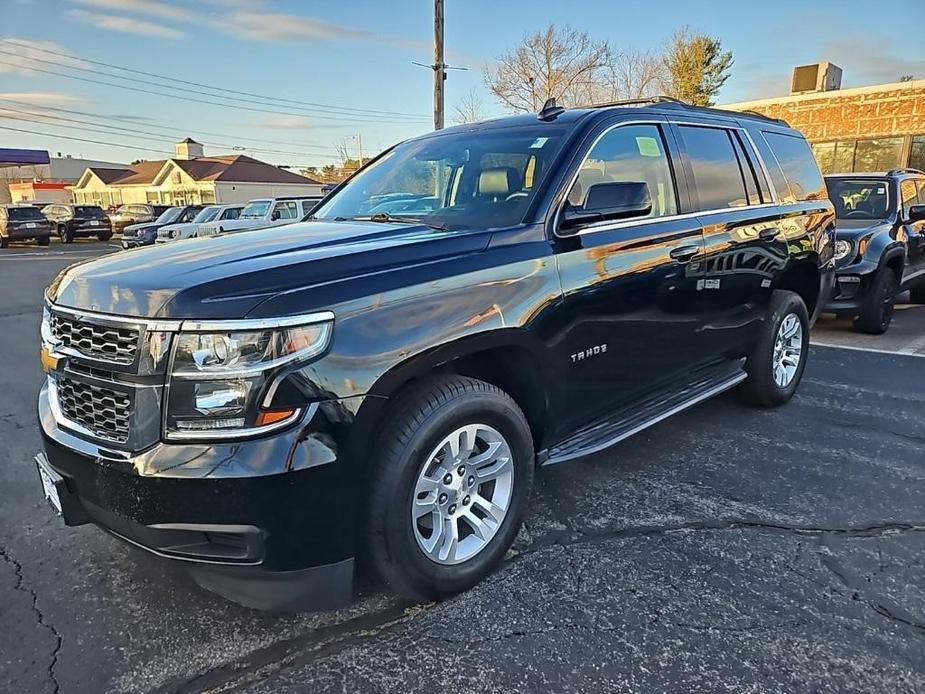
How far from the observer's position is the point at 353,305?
2.24 m

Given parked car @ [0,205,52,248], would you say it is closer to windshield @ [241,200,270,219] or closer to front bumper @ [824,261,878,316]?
windshield @ [241,200,270,219]

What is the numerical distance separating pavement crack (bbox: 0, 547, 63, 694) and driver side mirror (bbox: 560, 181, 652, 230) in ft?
8.73

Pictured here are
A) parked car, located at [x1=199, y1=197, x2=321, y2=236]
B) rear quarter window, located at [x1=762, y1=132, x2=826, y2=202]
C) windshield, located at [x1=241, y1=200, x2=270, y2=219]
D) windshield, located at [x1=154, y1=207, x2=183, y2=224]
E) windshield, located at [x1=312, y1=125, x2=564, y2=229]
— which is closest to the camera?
windshield, located at [x1=312, y1=125, x2=564, y2=229]

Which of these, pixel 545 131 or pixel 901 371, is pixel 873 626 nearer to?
pixel 545 131

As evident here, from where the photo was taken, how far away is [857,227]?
25.5 ft

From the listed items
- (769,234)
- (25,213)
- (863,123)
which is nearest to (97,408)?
(769,234)

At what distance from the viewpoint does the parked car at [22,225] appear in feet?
88.8

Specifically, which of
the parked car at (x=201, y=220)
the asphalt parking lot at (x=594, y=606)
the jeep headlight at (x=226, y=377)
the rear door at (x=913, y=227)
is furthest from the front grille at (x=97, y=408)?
the parked car at (x=201, y=220)

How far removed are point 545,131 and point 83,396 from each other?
248 centimetres

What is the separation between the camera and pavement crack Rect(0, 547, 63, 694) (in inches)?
89.9

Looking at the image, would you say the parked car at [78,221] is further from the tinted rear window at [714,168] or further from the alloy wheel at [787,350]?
the alloy wheel at [787,350]

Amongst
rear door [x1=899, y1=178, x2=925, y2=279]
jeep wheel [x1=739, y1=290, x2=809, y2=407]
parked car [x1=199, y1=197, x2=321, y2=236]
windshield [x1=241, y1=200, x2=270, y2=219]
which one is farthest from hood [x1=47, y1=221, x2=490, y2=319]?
windshield [x1=241, y1=200, x2=270, y2=219]

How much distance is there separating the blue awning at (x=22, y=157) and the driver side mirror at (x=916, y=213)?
4383cm

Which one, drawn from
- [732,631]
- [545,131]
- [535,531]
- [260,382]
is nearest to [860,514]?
[732,631]
